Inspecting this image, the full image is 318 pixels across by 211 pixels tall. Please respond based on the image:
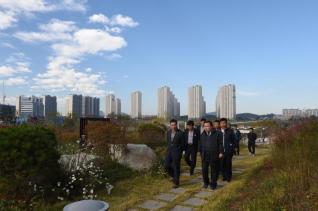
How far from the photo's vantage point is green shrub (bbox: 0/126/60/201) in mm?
7898

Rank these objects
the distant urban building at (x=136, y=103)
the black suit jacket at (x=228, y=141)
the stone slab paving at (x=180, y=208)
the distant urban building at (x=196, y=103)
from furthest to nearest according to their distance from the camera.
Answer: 1. the distant urban building at (x=136, y=103)
2. the distant urban building at (x=196, y=103)
3. the black suit jacket at (x=228, y=141)
4. the stone slab paving at (x=180, y=208)

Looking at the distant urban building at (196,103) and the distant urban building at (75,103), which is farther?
the distant urban building at (196,103)

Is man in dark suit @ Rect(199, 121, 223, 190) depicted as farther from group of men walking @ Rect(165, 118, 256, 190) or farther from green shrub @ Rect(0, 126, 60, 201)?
green shrub @ Rect(0, 126, 60, 201)

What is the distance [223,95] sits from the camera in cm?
9662

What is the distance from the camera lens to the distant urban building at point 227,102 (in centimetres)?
9331

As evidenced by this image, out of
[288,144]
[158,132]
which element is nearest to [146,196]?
[288,144]

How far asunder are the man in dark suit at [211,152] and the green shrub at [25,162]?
3601mm

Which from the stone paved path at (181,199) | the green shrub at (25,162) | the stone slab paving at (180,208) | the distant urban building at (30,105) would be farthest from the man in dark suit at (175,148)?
the distant urban building at (30,105)

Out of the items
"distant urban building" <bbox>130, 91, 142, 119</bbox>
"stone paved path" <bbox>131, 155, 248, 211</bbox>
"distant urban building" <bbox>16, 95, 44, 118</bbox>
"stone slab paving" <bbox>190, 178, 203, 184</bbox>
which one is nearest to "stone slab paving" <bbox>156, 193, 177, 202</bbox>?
"stone paved path" <bbox>131, 155, 248, 211</bbox>

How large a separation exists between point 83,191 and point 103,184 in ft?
3.08

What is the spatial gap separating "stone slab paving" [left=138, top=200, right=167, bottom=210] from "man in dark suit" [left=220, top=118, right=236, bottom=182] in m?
3.08

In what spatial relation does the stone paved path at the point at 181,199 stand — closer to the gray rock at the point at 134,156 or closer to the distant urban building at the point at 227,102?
the gray rock at the point at 134,156

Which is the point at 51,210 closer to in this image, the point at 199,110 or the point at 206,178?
the point at 206,178

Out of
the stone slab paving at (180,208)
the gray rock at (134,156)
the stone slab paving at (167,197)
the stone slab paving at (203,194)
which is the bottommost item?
the stone slab paving at (180,208)
